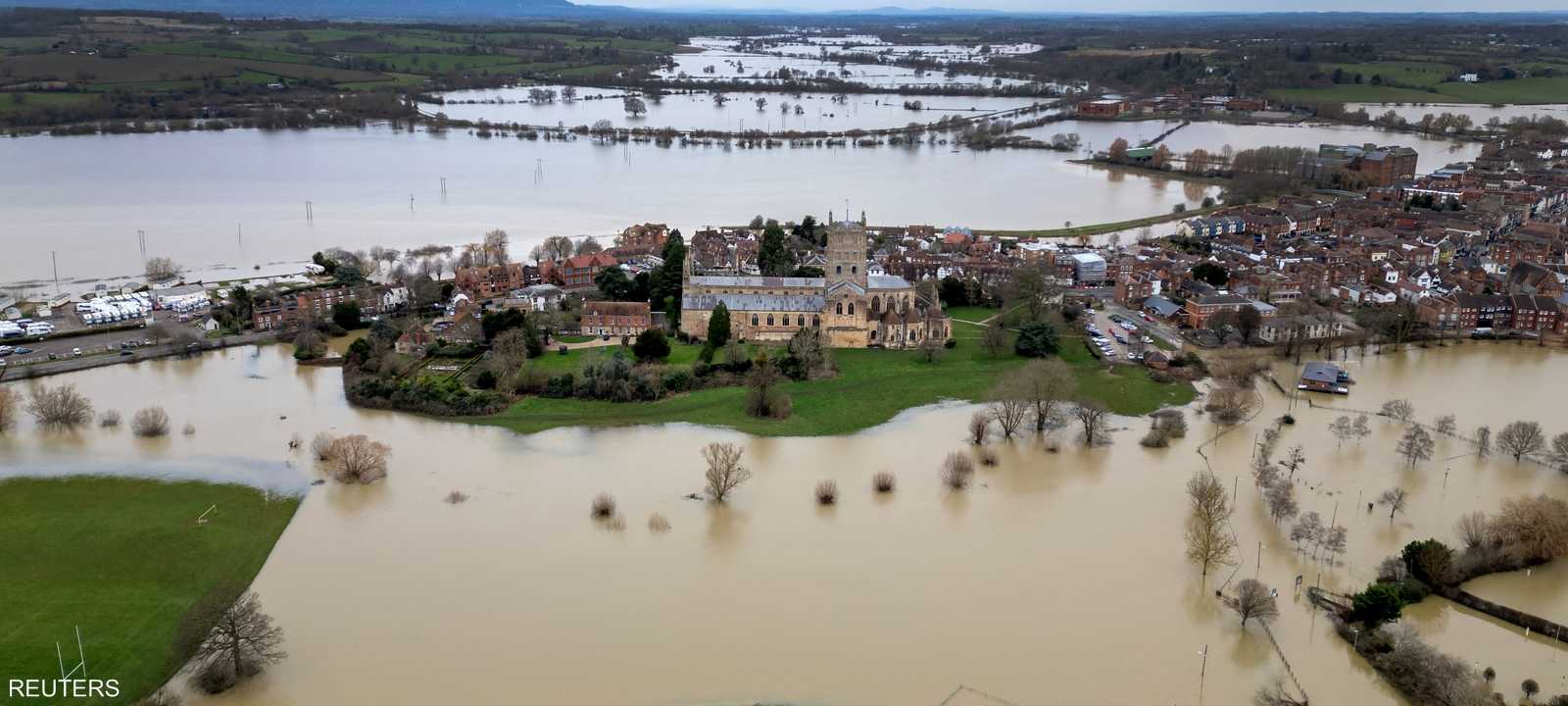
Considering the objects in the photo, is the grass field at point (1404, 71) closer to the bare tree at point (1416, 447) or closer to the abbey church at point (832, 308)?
the abbey church at point (832, 308)

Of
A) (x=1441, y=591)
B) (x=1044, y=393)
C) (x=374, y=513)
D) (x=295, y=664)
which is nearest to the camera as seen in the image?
(x=295, y=664)

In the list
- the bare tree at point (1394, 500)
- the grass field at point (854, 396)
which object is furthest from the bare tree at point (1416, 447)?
the grass field at point (854, 396)

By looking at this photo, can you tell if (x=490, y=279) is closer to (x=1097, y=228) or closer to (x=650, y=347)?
(x=650, y=347)

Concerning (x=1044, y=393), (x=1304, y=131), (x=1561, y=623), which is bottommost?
(x=1561, y=623)

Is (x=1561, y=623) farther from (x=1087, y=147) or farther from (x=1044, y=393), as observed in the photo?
(x=1087, y=147)

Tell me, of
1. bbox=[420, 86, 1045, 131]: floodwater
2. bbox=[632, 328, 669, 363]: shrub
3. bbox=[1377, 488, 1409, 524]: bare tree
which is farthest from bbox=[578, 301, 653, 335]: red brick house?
bbox=[420, 86, 1045, 131]: floodwater

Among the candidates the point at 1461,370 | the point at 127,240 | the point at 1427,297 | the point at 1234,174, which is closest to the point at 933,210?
the point at 1234,174
